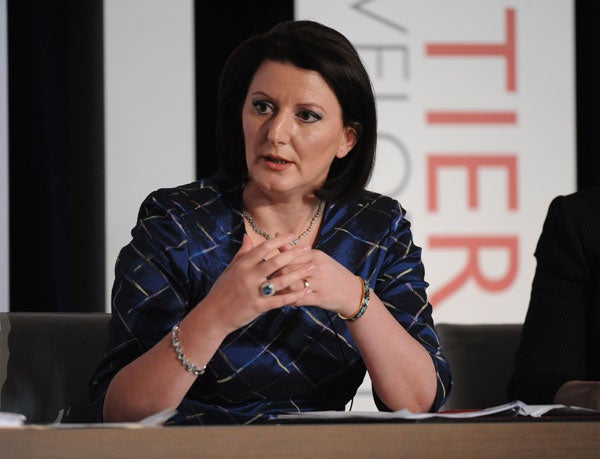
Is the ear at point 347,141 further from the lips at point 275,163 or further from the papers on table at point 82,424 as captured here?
the papers on table at point 82,424

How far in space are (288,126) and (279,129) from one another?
20 mm

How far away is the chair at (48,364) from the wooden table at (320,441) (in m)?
0.91

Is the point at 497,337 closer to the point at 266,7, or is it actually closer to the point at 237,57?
the point at 237,57

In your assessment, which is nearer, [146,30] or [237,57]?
[237,57]

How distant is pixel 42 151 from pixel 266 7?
3.19 feet

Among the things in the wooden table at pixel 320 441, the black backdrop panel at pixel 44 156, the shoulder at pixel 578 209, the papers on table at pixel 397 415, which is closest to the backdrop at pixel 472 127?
the black backdrop panel at pixel 44 156

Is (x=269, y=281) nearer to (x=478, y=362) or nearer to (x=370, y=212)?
(x=370, y=212)

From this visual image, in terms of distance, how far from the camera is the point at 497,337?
1.89m

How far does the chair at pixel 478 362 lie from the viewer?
1.87 m

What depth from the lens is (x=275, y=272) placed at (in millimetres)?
1322

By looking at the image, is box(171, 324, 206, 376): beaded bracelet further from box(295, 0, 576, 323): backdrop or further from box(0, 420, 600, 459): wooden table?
box(295, 0, 576, 323): backdrop

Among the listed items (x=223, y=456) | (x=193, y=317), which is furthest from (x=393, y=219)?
(x=223, y=456)

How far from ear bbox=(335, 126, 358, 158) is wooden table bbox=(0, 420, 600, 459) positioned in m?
0.90

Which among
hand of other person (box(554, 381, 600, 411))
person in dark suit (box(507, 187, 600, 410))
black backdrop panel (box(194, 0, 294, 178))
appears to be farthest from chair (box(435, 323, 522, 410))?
black backdrop panel (box(194, 0, 294, 178))
